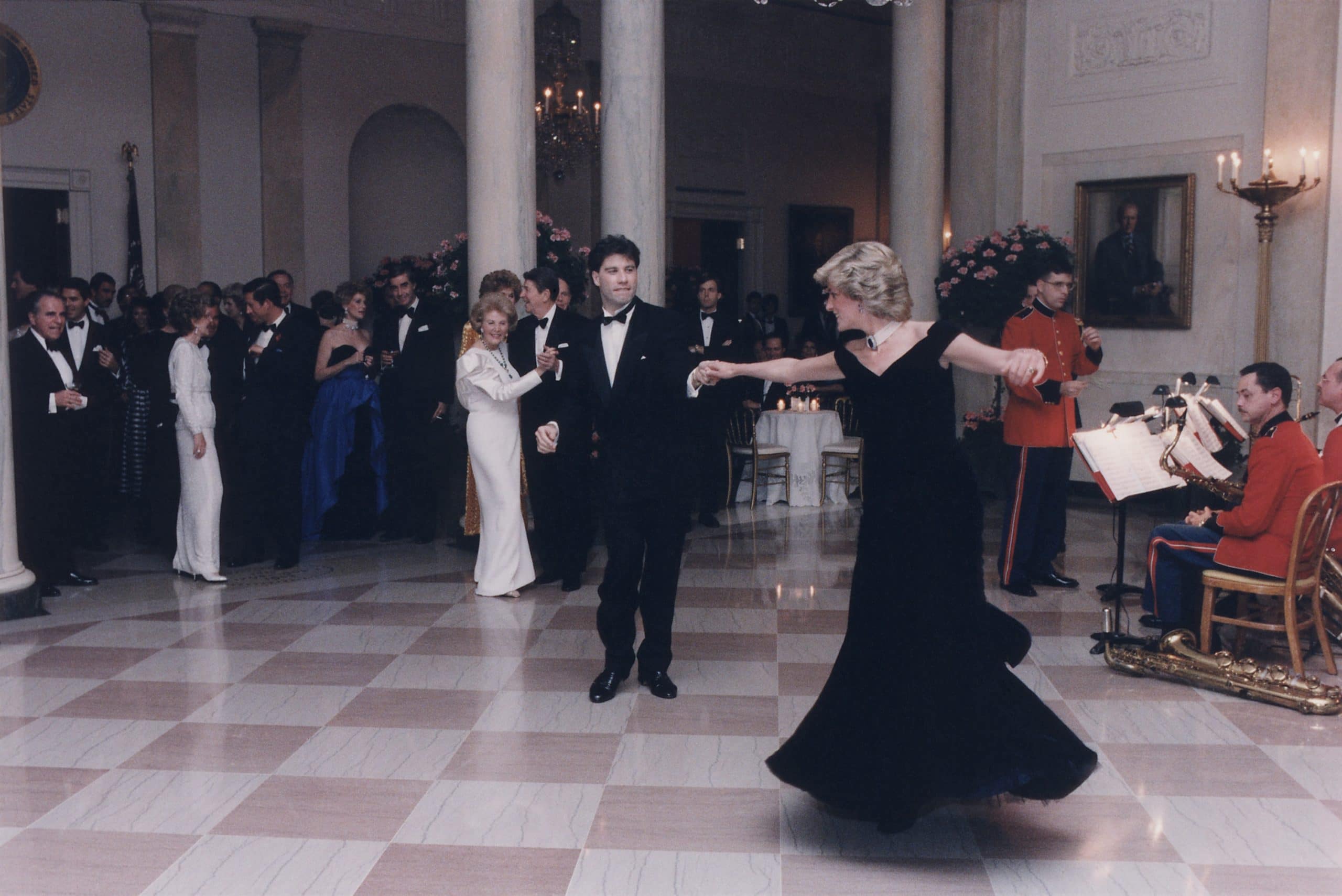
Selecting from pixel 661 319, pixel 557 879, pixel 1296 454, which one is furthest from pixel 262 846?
pixel 1296 454

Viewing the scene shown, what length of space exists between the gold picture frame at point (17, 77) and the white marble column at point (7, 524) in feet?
18.6

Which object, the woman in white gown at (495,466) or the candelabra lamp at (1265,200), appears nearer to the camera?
the woman in white gown at (495,466)

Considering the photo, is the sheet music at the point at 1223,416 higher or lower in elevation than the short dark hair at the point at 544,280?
lower

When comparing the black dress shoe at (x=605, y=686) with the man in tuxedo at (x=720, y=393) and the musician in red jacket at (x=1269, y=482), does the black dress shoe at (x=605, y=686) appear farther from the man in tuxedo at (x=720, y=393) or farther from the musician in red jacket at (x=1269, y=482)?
the man in tuxedo at (x=720, y=393)

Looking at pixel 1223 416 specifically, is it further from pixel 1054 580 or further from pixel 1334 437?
pixel 1054 580

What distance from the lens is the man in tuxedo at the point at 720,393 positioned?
874cm

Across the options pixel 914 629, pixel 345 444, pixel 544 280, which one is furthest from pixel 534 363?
pixel 914 629

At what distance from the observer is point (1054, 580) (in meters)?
7.04

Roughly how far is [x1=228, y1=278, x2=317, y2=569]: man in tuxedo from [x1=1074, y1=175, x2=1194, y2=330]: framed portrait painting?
630 cm

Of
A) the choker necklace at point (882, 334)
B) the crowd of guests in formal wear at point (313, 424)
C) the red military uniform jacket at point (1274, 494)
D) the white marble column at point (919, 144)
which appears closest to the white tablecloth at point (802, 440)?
the crowd of guests in formal wear at point (313, 424)

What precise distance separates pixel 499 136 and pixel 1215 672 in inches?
200

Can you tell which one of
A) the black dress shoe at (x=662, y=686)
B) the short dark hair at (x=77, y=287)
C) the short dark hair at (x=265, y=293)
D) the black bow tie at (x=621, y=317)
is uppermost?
the short dark hair at (x=77, y=287)

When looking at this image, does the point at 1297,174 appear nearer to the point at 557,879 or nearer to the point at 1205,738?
the point at 1205,738

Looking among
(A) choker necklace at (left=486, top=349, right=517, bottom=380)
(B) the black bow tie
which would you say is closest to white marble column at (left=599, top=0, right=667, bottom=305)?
(A) choker necklace at (left=486, top=349, right=517, bottom=380)
